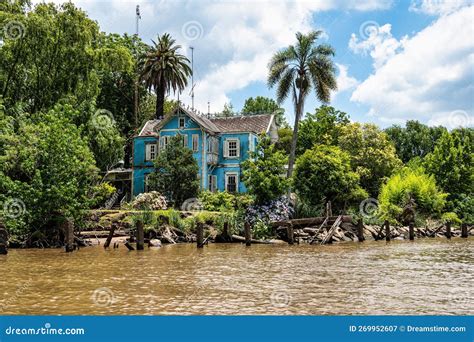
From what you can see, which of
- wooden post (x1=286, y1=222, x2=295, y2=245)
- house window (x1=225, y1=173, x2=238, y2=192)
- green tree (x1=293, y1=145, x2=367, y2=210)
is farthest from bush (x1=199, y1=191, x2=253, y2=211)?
house window (x1=225, y1=173, x2=238, y2=192)

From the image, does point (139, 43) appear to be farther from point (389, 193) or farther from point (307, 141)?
point (389, 193)

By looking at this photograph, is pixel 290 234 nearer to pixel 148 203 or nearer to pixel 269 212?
pixel 269 212

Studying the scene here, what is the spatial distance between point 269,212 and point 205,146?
539 inches

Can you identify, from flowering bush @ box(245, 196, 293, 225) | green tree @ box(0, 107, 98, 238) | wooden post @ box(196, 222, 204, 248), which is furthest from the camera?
flowering bush @ box(245, 196, 293, 225)

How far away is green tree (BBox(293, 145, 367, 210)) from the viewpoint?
3488cm

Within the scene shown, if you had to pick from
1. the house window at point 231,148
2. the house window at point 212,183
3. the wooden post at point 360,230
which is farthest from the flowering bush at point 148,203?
the wooden post at point 360,230

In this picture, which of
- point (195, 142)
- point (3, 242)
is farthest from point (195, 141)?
point (3, 242)

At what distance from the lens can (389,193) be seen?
40281mm

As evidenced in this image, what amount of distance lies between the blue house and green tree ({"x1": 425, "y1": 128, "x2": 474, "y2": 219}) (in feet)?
53.2

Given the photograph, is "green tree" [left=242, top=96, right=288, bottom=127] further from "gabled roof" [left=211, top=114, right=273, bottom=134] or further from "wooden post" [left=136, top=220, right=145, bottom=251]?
"wooden post" [left=136, top=220, right=145, bottom=251]

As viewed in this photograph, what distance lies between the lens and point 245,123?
48250 mm

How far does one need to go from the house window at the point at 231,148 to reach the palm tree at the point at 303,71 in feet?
22.5
